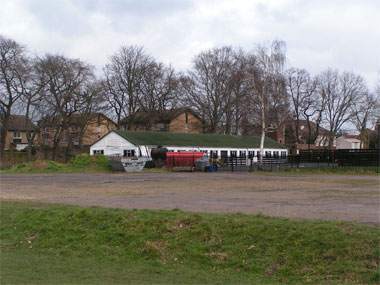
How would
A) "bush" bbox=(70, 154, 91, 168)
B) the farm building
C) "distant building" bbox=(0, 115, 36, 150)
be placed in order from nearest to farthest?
"bush" bbox=(70, 154, 91, 168), the farm building, "distant building" bbox=(0, 115, 36, 150)

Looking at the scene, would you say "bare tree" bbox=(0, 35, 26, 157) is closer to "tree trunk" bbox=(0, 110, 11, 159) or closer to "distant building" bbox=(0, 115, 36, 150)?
"tree trunk" bbox=(0, 110, 11, 159)

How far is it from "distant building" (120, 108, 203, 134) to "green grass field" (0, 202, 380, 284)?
255 ft

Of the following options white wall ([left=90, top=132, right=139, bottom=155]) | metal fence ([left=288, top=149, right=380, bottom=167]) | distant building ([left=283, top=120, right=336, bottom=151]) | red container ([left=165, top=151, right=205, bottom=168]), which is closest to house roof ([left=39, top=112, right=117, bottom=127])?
white wall ([left=90, top=132, right=139, bottom=155])

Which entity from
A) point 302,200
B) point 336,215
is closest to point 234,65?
point 302,200

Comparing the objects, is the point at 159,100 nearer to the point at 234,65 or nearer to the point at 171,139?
the point at 234,65

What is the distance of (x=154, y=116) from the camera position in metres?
92.8

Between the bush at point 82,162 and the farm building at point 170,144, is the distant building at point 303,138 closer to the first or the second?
the farm building at point 170,144

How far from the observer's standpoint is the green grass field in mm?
9789

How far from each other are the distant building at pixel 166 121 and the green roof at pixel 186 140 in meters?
15.2

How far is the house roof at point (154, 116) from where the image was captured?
91.6 metres

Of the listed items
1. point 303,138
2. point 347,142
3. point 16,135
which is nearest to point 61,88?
point 16,135

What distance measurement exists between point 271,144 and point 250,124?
772 cm

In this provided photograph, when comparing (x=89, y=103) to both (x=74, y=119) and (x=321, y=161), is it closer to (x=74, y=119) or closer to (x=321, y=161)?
(x=74, y=119)

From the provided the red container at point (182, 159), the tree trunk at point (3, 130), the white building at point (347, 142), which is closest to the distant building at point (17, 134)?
the tree trunk at point (3, 130)
